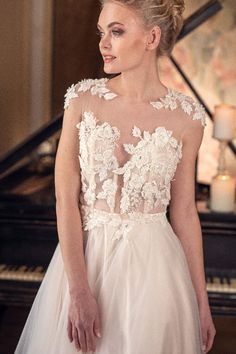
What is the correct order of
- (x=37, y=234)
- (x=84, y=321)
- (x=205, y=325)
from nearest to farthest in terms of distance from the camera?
(x=84, y=321) → (x=205, y=325) → (x=37, y=234)

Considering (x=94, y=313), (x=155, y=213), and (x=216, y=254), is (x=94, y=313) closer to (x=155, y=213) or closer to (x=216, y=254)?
(x=155, y=213)

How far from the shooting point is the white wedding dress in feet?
4.55

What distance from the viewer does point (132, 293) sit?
4.60 feet

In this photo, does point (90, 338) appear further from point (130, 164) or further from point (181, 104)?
point (181, 104)

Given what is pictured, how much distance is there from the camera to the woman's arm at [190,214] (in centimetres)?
149

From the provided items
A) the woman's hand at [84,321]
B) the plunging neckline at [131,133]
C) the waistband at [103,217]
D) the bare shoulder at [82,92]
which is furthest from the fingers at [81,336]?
the bare shoulder at [82,92]

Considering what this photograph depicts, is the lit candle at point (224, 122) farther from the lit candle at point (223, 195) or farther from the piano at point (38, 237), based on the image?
the piano at point (38, 237)

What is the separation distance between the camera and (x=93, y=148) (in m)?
1.41

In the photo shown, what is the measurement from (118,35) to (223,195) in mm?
1336

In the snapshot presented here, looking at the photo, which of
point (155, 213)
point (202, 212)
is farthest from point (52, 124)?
point (155, 213)

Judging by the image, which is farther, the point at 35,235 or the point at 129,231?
the point at 35,235

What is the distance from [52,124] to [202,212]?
2.08 feet

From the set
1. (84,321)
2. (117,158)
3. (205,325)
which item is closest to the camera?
(84,321)

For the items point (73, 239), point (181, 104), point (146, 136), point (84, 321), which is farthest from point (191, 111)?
point (84, 321)
